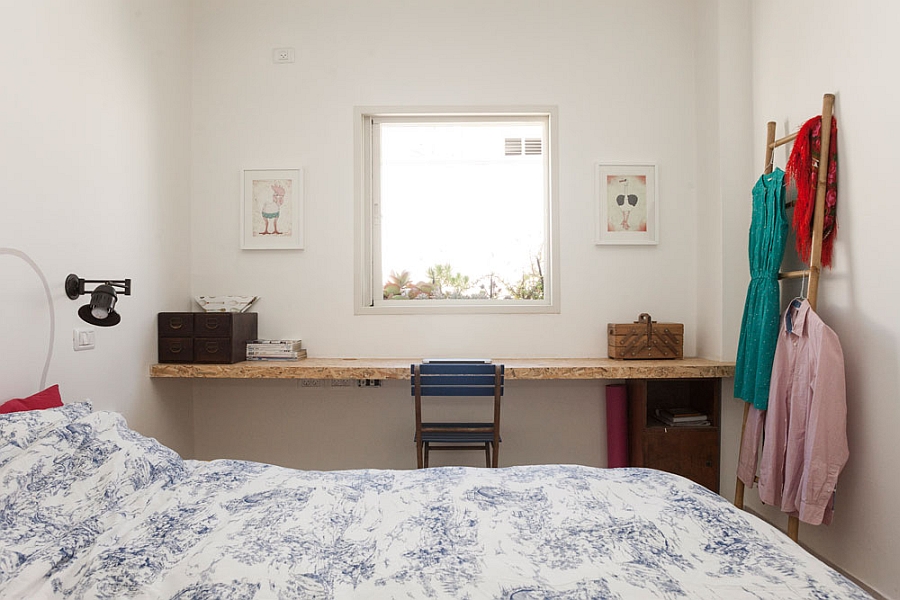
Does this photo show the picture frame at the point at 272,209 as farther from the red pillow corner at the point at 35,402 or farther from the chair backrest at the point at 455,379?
the red pillow corner at the point at 35,402

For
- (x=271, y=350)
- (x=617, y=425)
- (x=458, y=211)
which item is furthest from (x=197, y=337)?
(x=617, y=425)

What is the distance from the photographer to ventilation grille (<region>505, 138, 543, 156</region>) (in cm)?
348

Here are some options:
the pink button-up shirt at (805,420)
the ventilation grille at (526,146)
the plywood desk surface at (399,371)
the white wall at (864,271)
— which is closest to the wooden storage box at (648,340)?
the plywood desk surface at (399,371)

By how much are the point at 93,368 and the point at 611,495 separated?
2.17 metres

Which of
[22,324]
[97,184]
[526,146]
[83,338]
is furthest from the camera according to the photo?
[526,146]

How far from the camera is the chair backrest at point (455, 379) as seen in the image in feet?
8.82

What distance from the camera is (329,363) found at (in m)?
3.04

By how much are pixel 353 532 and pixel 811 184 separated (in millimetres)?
2261

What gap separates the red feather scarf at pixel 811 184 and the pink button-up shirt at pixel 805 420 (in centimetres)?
28

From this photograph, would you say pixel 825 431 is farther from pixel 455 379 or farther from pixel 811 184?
pixel 455 379

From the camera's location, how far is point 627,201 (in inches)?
130

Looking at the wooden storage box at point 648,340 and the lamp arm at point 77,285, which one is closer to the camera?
the lamp arm at point 77,285

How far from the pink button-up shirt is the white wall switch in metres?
2.92

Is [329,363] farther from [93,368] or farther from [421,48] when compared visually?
[421,48]
